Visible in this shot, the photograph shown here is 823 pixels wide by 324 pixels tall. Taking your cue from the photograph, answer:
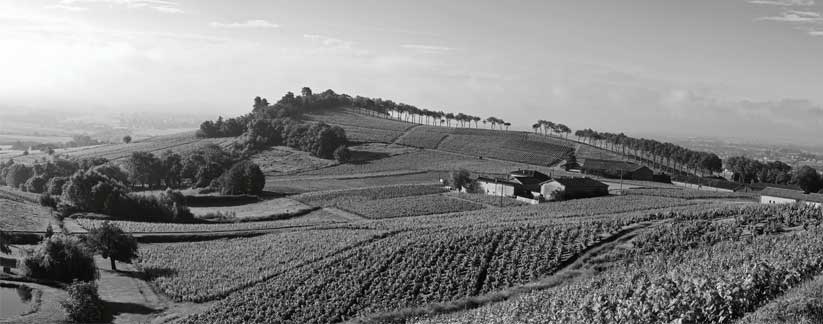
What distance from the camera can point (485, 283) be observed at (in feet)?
102

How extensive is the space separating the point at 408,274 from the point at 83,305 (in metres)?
17.1

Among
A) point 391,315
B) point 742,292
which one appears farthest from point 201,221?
point 742,292

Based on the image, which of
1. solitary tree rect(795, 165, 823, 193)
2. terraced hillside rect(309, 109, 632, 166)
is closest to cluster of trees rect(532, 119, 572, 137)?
terraced hillside rect(309, 109, 632, 166)

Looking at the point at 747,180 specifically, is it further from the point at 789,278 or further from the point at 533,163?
the point at 789,278

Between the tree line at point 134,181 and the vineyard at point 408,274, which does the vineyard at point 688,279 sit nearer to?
Answer: the vineyard at point 408,274

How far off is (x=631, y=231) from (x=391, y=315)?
17242mm

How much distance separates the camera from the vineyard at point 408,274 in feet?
101

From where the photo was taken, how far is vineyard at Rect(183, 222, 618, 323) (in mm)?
30828

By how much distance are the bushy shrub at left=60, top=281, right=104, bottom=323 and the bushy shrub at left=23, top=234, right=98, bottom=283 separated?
19.6ft

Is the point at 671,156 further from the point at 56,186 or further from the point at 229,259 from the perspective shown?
the point at 56,186

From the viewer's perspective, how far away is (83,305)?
30.7 m

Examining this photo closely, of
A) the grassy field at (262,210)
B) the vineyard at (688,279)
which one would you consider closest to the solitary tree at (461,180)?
the grassy field at (262,210)

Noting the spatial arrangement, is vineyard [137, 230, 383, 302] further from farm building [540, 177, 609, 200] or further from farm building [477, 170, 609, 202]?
farm building [540, 177, 609, 200]

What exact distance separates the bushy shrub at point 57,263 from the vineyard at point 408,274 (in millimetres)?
10798
